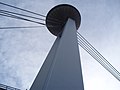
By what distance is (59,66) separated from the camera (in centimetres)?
716

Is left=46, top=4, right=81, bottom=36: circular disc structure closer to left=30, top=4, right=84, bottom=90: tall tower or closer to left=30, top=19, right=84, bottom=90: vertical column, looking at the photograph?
left=30, top=4, right=84, bottom=90: tall tower

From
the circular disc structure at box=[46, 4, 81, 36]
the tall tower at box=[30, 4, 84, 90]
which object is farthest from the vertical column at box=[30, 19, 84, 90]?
the circular disc structure at box=[46, 4, 81, 36]

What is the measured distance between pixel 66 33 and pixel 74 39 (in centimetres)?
59

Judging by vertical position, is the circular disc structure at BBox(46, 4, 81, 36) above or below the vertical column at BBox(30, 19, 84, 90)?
above

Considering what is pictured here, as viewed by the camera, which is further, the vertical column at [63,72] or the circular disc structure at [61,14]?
the circular disc structure at [61,14]

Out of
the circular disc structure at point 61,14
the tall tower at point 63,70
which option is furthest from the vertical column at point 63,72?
the circular disc structure at point 61,14

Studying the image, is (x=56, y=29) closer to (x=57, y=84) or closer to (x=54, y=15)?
(x=54, y=15)

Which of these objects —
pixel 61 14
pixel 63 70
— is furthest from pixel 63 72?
pixel 61 14

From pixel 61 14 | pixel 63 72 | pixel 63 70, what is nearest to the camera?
pixel 63 72

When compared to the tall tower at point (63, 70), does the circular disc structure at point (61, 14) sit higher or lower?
higher

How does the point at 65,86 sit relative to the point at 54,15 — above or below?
below

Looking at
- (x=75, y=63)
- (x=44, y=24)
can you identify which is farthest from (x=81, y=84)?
(x=44, y=24)

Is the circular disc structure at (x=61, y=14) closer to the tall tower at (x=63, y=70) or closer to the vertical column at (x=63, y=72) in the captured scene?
the tall tower at (x=63, y=70)

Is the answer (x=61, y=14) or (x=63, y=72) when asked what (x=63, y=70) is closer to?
(x=63, y=72)
